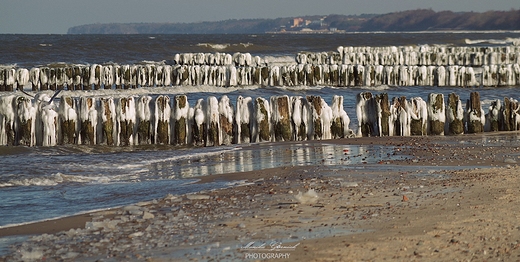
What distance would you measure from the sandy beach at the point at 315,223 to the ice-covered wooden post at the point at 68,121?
403 cm

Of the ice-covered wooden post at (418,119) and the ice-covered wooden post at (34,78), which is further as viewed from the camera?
the ice-covered wooden post at (34,78)

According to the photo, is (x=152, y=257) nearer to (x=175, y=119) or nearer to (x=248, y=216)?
(x=248, y=216)

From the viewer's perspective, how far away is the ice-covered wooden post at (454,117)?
38.4ft

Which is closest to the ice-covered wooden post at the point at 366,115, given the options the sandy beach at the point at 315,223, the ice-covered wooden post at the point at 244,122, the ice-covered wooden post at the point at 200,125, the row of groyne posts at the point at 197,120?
the row of groyne posts at the point at 197,120

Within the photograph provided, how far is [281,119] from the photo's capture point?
11.4 meters

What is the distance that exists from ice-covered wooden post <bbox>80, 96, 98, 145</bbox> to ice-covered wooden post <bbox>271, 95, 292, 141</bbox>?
8.72ft

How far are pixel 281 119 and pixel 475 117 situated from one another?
9.95 ft

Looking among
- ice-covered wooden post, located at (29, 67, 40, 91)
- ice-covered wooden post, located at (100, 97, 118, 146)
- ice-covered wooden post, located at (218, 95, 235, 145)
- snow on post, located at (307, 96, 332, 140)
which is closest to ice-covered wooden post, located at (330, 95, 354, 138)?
snow on post, located at (307, 96, 332, 140)

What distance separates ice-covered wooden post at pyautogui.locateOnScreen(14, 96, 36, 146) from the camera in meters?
11.1

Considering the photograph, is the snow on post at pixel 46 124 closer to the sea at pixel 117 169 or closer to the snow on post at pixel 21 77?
the sea at pixel 117 169

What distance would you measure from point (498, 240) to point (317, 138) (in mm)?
6774

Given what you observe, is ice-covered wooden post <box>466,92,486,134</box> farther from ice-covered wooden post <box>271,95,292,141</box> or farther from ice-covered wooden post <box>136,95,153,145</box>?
ice-covered wooden post <box>136,95,153,145</box>

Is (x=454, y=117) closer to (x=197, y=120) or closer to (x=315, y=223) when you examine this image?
(x=197, y=120)

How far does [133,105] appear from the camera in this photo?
11.3m
